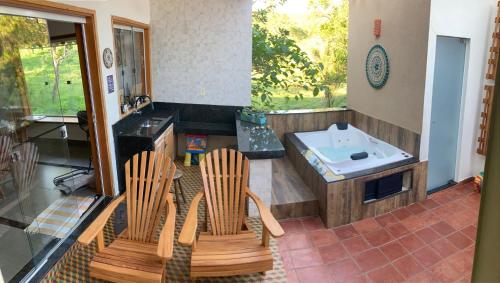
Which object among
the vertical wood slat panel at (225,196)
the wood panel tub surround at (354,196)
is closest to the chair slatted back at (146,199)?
the vertical wood slat panel at (225,196)

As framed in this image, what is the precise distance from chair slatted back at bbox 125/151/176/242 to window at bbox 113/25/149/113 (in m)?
1.77

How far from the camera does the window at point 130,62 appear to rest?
13.5ft

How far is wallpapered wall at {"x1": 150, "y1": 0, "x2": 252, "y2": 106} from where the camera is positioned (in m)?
4.98

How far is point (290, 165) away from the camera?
4906mm

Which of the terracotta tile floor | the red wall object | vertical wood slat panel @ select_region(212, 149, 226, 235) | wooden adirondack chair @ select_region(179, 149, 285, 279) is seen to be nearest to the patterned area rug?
the terracotta tile floor

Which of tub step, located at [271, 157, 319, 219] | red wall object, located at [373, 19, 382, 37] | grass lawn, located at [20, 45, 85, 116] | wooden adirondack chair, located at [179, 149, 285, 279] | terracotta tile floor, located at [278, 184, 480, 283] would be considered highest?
red wall object, located at [373, 19, 382, 37]

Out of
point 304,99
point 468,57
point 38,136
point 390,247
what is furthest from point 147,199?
point 304,99

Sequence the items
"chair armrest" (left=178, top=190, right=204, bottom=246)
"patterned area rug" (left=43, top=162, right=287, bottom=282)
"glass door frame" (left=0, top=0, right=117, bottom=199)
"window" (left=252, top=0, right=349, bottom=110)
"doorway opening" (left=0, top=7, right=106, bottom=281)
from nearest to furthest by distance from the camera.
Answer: "chair armrest" (left=178, top=190, right=204, bottom=246)
"patterned area rug" (left=43, top=162, right=287, bottom=282)
"doorway opening" (left=0, top=7, right=106, bottom=281)
"glass door frame" (left=0, top=0, right=117, bottom=199)
"window" (left=252, top=0, right=349, bottom=110)

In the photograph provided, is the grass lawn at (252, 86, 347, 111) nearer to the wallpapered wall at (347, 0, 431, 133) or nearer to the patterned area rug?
the wallpapered wall at (347, 0, 431, 133)

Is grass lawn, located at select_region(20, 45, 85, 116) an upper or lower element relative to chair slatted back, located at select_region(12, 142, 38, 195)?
upper

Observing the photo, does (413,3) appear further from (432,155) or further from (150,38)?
(150,38)

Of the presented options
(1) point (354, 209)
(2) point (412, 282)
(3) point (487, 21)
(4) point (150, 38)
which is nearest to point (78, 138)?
(4) point (150, 38)

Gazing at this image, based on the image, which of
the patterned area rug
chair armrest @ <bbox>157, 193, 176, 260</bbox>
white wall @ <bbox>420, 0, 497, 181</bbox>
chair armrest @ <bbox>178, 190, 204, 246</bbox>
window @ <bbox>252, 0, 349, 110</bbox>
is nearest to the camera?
chair armrest @ <bbox>157, 193, 176, 260</bbox>

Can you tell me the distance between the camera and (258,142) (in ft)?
12.3
